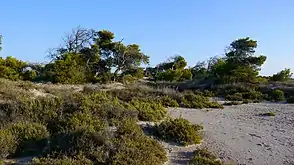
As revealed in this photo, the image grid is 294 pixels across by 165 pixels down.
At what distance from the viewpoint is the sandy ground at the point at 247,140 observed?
782cm

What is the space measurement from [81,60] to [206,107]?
23422mm

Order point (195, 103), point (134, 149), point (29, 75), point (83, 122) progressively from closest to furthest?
point (134, 149), point (83, 122), point (195, 103), point (29, 75)

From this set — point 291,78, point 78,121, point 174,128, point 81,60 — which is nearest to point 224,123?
point 174,128

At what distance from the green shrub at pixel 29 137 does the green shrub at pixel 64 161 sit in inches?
42.7

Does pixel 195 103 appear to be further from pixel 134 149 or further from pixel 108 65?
pixel 108 65

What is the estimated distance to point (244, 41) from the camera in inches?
1264

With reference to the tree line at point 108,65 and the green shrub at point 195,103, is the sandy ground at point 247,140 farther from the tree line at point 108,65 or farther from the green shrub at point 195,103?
the tree line at point 108,65

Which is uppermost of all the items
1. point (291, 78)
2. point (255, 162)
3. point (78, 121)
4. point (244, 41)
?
point (244, 41)

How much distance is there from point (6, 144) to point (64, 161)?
6.13 feet

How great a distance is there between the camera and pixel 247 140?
9.48 meters

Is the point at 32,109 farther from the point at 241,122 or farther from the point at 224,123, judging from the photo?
the point at 241,122

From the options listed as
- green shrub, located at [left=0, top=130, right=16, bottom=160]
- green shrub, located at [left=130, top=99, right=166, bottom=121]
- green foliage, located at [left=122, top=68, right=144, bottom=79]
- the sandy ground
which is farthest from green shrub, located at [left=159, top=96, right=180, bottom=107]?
green foliage, located at [left=122, top=68, right=144, bottom=79]

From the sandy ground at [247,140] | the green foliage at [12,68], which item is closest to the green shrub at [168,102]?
the sandy ground at [247,140]

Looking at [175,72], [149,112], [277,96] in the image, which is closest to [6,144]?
[149,112]
